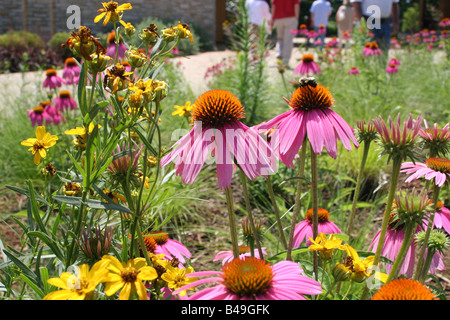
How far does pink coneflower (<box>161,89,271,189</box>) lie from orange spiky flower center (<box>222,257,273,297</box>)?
0.14 meters

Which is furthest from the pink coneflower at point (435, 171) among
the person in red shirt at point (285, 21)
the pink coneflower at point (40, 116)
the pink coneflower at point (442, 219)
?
the person in red shirt at point (285, 21)

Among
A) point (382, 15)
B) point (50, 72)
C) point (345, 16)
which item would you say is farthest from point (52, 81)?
point (345, 16)

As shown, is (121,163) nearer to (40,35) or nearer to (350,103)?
(350,103)

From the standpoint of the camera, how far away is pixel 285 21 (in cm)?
586

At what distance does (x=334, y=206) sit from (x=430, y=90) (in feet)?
7.46

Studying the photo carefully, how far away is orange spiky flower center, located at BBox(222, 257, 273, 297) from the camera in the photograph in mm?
527

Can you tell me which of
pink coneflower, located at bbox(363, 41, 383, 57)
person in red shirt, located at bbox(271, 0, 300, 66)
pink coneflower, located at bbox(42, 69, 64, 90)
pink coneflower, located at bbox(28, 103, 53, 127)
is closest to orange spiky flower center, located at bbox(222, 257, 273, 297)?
pink coneflower, located at bbox(28, 103, 53, 127)

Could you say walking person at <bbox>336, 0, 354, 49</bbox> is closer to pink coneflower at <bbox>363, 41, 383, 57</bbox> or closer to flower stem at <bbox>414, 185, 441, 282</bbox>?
pink coneflower at <bbox>363, 41, 383, 57</bbox>

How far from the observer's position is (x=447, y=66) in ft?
16.0

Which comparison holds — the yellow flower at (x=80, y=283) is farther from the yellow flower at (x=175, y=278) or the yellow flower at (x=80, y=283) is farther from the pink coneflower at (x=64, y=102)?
the pink coneflower at (x=64, y=102)

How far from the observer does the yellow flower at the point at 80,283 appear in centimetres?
50

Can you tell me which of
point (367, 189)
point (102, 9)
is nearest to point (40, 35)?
point (367, 189)

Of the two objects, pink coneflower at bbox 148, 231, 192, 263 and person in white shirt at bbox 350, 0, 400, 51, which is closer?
pink coneflower at bbox 148, 231, 192, 263

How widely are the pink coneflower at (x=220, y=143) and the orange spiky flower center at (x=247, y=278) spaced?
5.6 inches
